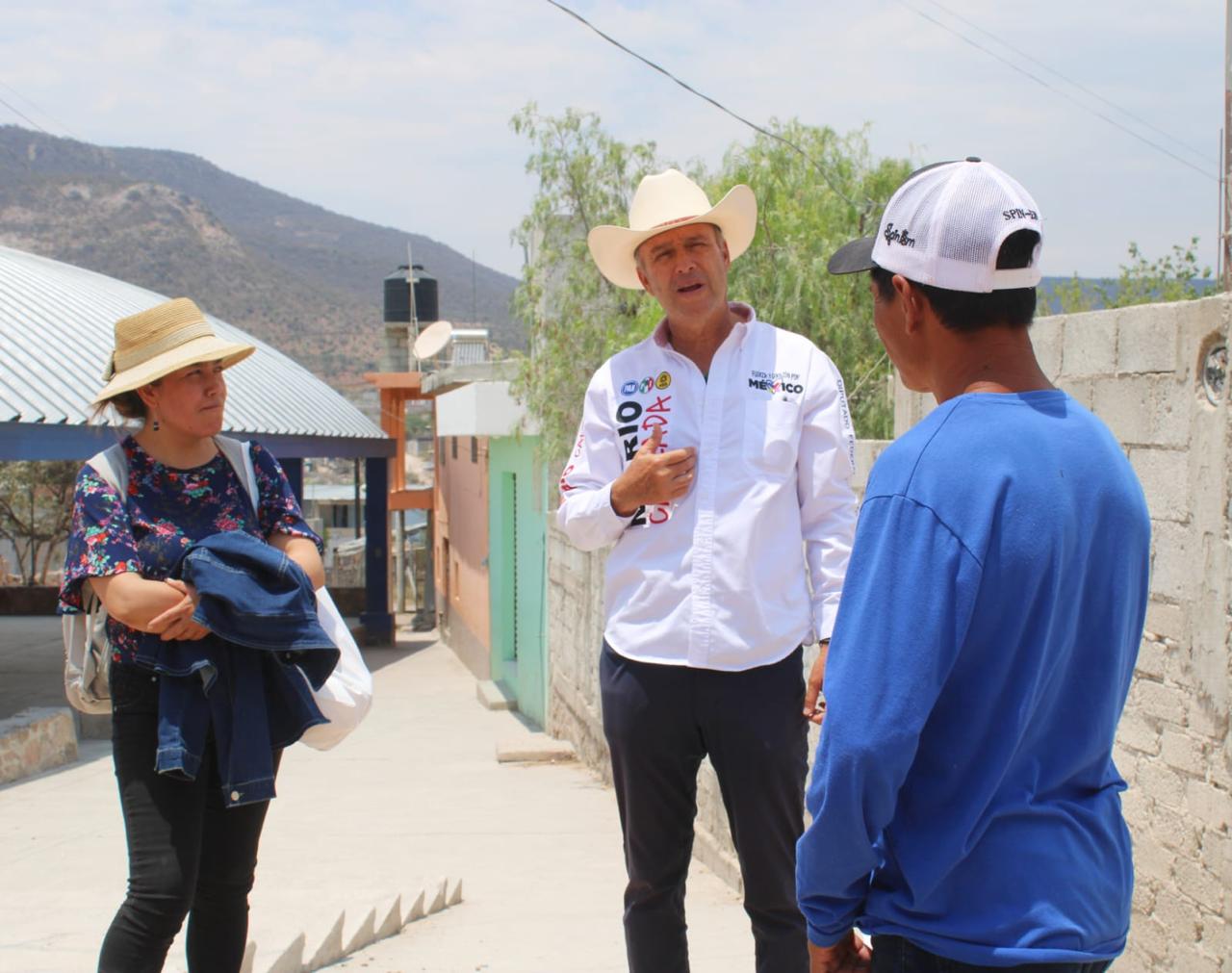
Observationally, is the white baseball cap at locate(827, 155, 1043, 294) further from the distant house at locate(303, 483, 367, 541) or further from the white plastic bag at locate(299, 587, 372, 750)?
the distant house at locate(303, 483, 367, 541)

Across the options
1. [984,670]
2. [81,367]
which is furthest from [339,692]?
[81,367]

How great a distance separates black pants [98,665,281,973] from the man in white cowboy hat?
0.88m

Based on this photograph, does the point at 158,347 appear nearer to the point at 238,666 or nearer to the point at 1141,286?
the point at 238,666

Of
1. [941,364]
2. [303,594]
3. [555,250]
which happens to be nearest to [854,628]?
[941,364]

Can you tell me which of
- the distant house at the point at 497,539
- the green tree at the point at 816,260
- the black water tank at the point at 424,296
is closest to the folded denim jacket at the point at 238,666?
the green tree at the point at 816,260

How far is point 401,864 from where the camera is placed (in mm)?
6434

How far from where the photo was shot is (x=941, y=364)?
5.67ft

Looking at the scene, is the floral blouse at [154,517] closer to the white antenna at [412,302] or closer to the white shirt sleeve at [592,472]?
the white shirt sleeve at [592,472]

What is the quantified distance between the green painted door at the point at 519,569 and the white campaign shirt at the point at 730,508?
9.11m

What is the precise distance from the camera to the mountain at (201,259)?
79.7 metres

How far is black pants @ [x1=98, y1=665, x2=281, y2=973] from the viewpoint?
2.75 m

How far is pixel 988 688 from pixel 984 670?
0.07ft

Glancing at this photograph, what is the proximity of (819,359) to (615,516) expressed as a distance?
1.98 feet

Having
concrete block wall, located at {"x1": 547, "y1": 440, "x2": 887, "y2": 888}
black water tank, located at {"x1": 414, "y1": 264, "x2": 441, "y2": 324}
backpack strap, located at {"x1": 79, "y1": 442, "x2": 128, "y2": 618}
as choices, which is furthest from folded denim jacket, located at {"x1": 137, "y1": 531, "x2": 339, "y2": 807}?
black water tank, located at {"x1": 414, "y1": 264, "x2": 441, "y2": 324}
